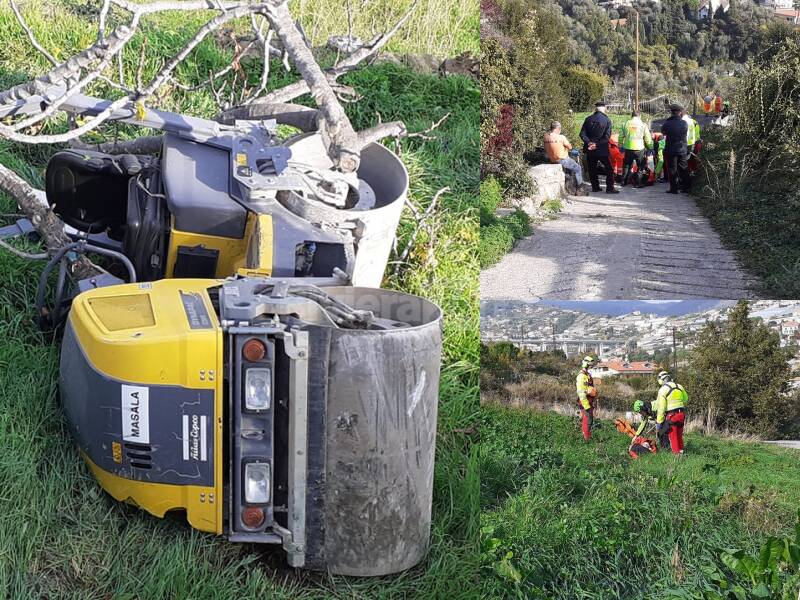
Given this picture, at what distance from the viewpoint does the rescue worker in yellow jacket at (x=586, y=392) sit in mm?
3996

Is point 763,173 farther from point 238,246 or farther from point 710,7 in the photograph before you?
Result: point 238,246

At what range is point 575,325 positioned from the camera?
389cm

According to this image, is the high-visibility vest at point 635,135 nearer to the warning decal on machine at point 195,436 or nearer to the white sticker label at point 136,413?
the warning decal on machine at point 195,436

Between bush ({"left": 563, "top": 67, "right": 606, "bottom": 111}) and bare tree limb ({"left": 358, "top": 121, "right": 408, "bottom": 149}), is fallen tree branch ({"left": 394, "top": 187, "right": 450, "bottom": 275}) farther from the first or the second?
bush ({"left": 563, "top": 67, "right": 606, "bottom": 111})

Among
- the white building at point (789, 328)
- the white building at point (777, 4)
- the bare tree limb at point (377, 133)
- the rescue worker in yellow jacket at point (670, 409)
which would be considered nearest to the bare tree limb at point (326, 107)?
the bare tree limb at point (377, 133)

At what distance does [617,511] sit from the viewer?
4.00 metres

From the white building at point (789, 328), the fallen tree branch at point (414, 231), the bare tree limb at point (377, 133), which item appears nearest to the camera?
the white building at point (789, 328)

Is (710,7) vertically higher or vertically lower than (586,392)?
higher

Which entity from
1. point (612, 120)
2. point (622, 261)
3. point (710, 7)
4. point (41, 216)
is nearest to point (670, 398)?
point (622, 261)

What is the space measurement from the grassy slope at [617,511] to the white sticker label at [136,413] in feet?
4.65

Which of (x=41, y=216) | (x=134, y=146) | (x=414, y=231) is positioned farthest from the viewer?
(x=414, y=231)

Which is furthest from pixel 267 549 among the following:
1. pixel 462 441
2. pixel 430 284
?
pixel 430 284

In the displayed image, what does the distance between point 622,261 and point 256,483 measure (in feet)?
5.09

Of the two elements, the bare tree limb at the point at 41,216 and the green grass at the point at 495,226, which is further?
the bare tree limb at the point at 41,216
